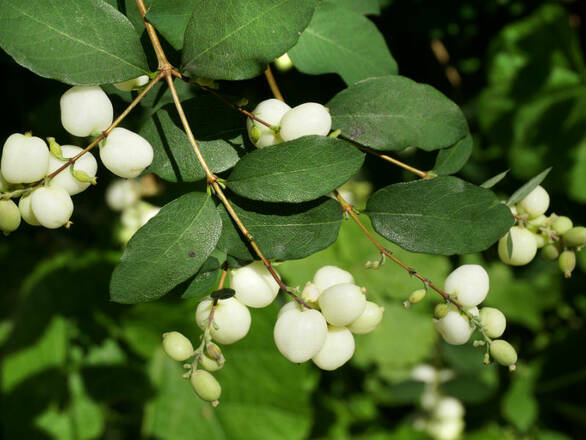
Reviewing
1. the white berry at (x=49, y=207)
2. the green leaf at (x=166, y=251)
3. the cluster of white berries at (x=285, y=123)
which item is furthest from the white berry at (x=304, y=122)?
the white berry at (x=49, y=207)

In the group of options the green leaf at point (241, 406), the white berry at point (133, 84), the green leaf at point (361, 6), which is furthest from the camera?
the green leaf at point (241, 406)

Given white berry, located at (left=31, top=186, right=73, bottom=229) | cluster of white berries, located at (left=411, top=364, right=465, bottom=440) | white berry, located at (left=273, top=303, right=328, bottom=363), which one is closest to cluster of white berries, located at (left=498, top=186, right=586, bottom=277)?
white berry, located at (left=273, top=303, right=328, bottom=363)

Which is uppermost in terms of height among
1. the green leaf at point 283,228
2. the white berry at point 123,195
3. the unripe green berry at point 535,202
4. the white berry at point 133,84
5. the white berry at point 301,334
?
the white berry at point 133,84

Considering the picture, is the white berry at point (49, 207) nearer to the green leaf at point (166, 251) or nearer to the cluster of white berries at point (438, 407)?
the green leaf at point (166, 251)

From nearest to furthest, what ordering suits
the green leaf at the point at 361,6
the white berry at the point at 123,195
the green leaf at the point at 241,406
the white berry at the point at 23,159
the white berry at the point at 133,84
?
the white berry at the point at 23,159 → the white berry at the point at 133,84 → the green leaf at the point at 361,6 → the white berry at the point at 123,195 → the green leaf at the point at 241,406

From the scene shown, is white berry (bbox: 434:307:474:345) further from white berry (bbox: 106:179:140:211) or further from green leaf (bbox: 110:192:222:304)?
white berry (bbox: 106:179:140:211)

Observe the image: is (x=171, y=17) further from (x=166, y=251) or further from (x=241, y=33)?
(x=166, y=251)
